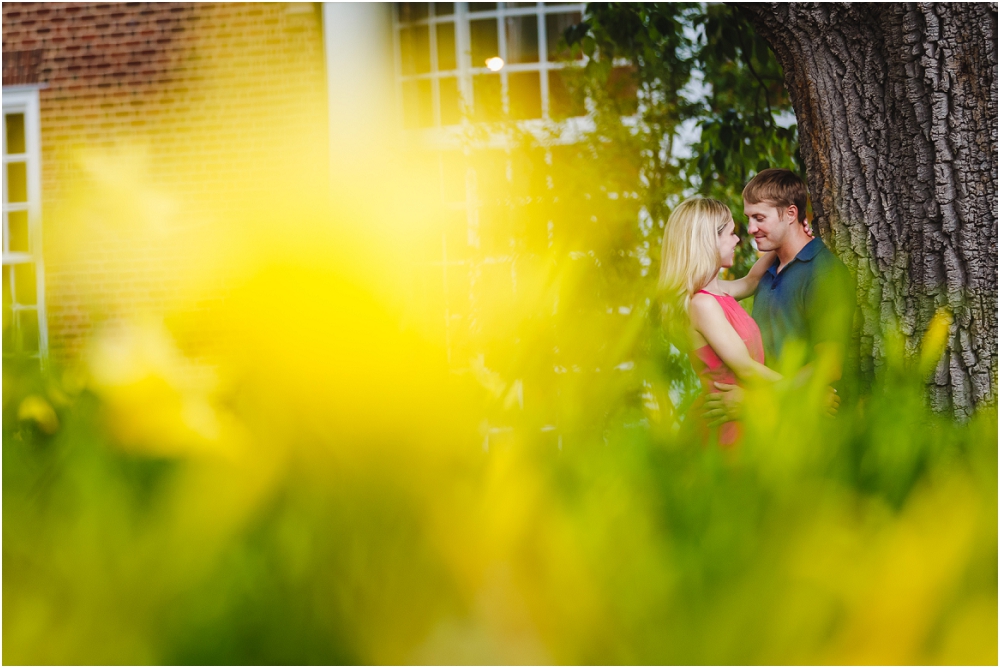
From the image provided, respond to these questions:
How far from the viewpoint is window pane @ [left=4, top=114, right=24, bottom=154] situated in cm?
717

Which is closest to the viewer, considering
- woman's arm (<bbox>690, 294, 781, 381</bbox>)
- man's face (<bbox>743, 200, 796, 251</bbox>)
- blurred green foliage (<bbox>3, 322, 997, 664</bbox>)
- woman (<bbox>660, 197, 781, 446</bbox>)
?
blurred green foliage (<bbox>3, 322, 997, 664</bbox>)

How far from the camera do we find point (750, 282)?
263 centimetres

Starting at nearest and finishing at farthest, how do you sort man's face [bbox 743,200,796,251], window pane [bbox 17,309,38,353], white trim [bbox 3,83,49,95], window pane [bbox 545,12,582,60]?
window pane [bbox 17,309,38,353] < man's face [bbox 743,200,796,251] < window pane [bbox 545,12,582,60] < white trim [bbox 3,83,49,95]

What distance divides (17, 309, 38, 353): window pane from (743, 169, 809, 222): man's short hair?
2.21 meters

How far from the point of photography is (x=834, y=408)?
515 mm

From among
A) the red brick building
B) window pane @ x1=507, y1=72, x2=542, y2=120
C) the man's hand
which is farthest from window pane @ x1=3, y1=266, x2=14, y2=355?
window pane @ x1=507, y1=72, x2=542, y2=120

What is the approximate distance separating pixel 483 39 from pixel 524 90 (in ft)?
1.83

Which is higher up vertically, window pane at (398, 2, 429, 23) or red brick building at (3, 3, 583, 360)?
window pane at (398, 2, 429, 23)

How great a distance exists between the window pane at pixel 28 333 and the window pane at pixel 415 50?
642 centimetres

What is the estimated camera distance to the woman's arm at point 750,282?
2.57 meters

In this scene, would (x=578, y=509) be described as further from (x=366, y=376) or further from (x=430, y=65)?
(x=430, y=65)

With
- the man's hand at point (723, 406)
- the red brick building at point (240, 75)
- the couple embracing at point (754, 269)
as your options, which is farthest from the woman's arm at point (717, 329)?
the red brick building at point (240, 75)

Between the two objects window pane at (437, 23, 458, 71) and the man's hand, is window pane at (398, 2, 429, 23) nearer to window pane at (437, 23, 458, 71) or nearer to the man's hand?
window pane at (437, 23, 458, 71)

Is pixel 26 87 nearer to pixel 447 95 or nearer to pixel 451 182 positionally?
pixel 447 95
